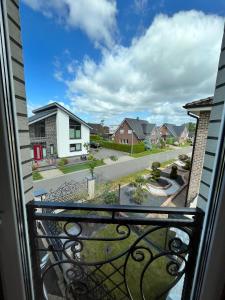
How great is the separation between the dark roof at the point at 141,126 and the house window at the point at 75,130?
365 mm

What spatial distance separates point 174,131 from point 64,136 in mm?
758

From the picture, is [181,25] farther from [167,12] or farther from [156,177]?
[156,177]

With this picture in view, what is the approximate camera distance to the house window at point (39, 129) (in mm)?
941

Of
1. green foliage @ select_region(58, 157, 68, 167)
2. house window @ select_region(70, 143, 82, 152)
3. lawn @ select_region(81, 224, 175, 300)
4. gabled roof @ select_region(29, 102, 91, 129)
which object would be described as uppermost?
gabled roof @ select_region(29, 102, 91, 129)

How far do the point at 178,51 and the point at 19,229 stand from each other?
1026mm

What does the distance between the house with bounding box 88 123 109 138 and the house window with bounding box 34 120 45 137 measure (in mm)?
311

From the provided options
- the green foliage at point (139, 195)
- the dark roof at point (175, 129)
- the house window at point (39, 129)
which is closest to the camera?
the house window at point (39, 129)

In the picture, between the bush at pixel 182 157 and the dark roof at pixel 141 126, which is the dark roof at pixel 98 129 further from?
the bush at pixel 182 157

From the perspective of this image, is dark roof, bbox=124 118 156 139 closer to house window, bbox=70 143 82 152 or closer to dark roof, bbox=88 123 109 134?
dark roof, bbox=88 123 109 134

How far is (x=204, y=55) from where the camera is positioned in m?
0.74

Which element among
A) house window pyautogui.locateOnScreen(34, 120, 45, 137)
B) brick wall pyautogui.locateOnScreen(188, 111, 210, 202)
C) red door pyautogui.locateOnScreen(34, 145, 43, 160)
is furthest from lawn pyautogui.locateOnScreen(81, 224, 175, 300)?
house window pyautogui.locateOnScreen(34, 120, 45, 137)

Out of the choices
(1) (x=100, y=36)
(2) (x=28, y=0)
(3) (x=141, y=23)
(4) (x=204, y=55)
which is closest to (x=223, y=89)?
(4) (x=204, y=55)

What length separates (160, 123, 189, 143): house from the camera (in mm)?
1095

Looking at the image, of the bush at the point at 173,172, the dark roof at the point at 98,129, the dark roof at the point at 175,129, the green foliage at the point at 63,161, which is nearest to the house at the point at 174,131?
the dark roof at the point at 175,129
